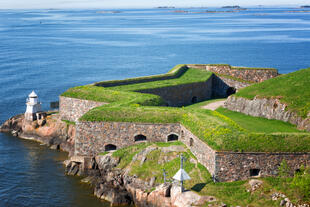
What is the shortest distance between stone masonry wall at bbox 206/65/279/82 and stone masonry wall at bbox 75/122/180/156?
2758 centimetres

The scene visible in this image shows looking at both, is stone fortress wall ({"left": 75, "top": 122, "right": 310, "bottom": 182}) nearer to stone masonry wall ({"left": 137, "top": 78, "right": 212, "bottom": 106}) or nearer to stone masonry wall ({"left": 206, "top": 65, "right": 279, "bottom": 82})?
stone masonry wall ({"left": 137, "top": 78, "right": 212, "bottom": 106})

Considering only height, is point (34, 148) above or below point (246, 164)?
below

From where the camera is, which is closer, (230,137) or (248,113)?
(230,137)

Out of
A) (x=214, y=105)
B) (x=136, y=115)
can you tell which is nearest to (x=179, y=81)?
(x=214, y=105)

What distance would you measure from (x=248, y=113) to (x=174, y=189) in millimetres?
18413

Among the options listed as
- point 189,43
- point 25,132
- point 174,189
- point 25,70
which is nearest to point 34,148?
point 25,132

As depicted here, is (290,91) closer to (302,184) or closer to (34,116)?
(302,184)

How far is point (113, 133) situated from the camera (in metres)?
38.0

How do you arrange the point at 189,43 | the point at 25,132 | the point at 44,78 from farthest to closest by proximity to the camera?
the point at 189,43, the point at 44,78, the point at 25,132

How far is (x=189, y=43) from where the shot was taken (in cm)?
14988

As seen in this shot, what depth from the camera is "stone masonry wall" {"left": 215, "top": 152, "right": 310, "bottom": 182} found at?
30.4 metres

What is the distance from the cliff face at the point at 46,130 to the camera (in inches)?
1842

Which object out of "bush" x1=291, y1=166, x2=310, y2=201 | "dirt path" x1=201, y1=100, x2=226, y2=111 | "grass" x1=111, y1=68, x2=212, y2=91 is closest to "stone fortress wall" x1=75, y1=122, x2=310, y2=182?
"bush" x1=291, y1=166, x2=310, y2=201

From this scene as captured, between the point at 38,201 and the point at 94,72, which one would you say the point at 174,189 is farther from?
the point at 94,72
